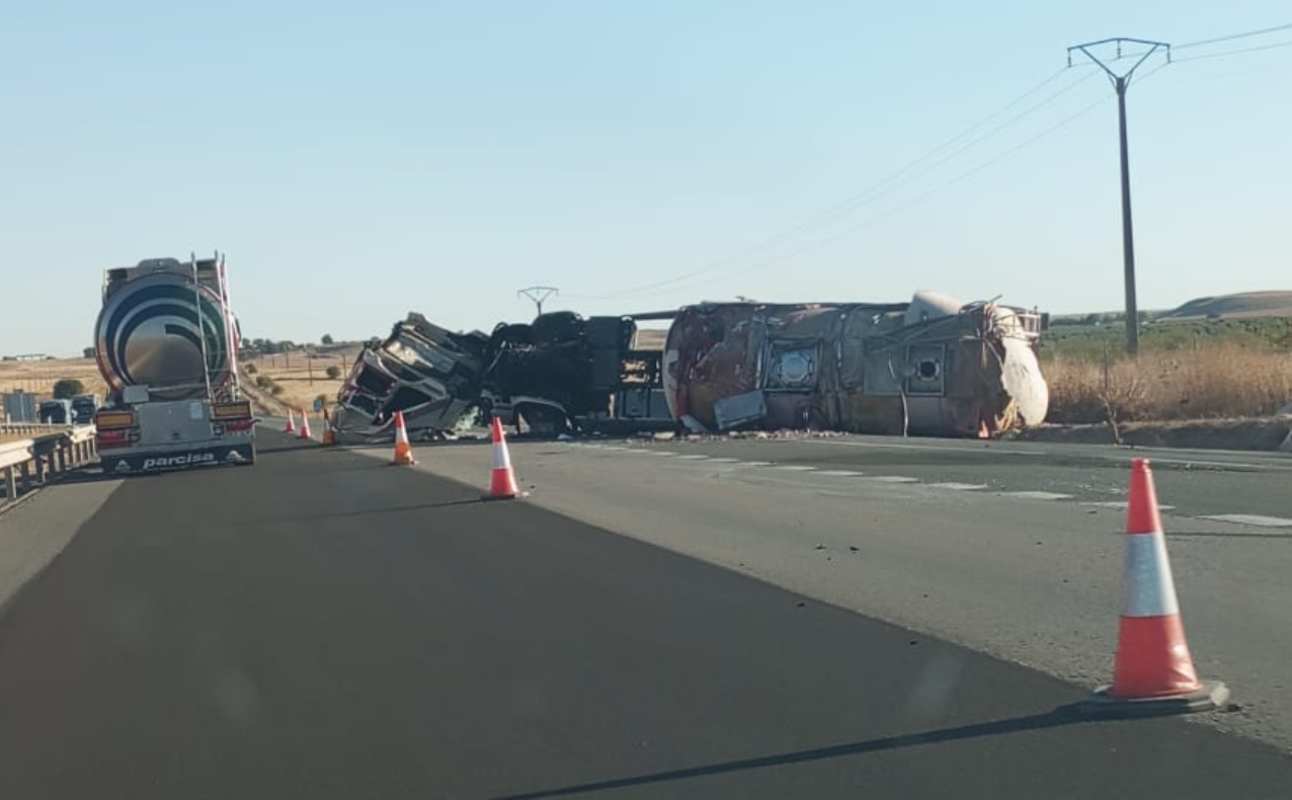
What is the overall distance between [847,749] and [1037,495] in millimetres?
10807

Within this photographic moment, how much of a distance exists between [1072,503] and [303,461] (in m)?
19.0

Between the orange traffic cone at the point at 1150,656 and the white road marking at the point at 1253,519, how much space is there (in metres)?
6.67

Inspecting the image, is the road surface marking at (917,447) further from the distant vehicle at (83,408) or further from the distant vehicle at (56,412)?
the distant vehicle at (56,412)

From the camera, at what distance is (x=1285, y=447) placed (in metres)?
25.8

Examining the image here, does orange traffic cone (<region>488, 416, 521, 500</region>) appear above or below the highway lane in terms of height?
above

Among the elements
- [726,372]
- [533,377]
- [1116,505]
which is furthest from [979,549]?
[533,377]

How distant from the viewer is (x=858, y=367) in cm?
3562

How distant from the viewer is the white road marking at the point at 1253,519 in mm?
13211

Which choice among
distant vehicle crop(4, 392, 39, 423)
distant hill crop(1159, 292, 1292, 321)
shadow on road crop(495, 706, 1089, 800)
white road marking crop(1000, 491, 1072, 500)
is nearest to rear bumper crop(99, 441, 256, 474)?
white road marking crop(1000, 491, 1072, 500)

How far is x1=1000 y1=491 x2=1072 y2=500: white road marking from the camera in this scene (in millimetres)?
16406

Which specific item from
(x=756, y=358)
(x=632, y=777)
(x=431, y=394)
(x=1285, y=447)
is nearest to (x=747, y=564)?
(x=632, y=777)

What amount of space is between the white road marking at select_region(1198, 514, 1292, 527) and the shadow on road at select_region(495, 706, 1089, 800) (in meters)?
7.11

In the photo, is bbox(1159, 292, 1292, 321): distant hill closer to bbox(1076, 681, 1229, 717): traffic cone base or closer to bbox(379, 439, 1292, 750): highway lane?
bbox(379, 439, 1292, 750): highway lane

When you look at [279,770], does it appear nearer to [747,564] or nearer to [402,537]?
[747,564]
